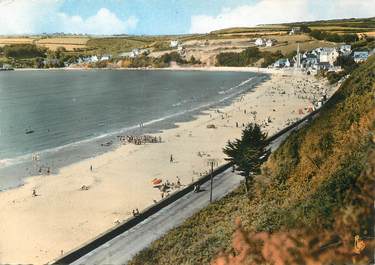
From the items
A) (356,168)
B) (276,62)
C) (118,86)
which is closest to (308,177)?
(356,168)

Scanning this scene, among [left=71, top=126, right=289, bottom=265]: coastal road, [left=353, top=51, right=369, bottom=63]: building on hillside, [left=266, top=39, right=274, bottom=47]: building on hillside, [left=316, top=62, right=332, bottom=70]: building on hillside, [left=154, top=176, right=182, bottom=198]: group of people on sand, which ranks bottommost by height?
[left=154, top=176, right=182, bottom=198]: group of people on sand

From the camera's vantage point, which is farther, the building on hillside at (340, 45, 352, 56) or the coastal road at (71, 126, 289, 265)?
the building on hillside at (340, 45, 352, 56)

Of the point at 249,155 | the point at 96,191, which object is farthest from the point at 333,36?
the point at 249,155

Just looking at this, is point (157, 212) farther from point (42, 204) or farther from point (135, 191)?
point (42, 204)

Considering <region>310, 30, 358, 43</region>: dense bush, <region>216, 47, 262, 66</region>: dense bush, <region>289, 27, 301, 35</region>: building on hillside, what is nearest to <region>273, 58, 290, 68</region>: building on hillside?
<region>216, 47, 262, 66</region>: dense bush

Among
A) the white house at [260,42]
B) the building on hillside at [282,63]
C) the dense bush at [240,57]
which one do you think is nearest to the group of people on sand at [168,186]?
the building on hillside at [282,63]

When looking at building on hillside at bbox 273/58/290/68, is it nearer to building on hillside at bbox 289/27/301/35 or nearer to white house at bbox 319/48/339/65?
white house at bbox 319/48/339/65
